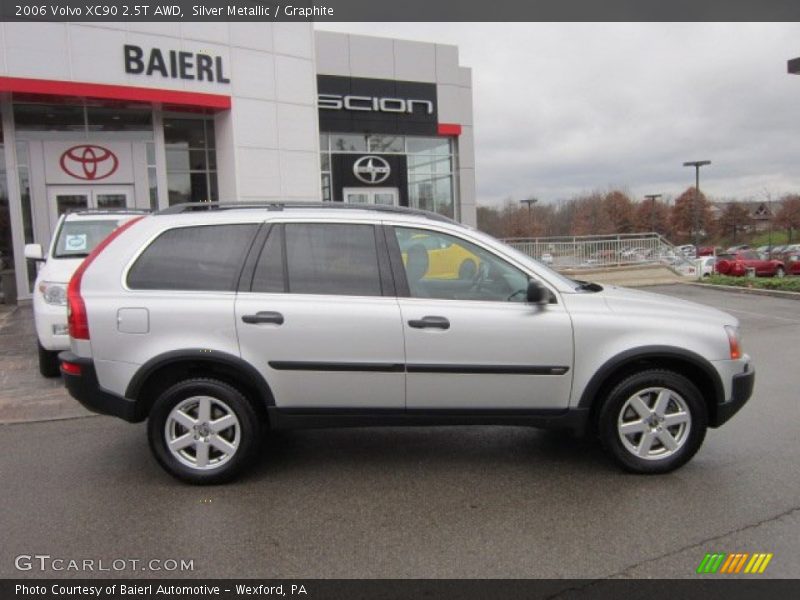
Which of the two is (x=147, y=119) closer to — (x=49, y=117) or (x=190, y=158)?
(x=190, y=158)

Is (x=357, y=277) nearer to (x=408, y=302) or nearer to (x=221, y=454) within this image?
(x=408, y=302)

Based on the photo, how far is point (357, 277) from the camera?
14.0 ft

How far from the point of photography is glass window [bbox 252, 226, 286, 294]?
13.8 ft

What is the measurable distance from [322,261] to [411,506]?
5.42 feet

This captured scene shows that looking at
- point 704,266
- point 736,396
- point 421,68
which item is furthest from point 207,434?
point 704,266

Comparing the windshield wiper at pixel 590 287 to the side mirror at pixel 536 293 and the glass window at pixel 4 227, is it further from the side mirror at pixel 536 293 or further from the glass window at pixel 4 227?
the glass window at pixel 4 227

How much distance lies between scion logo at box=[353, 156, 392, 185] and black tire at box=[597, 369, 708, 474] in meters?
19.8

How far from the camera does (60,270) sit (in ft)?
24.2

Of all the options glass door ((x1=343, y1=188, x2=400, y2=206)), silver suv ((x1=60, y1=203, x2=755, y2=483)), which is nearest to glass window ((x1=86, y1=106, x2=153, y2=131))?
glass door ((x1=343, y1=188, x2=400, y2=206))

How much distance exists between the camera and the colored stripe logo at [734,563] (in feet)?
10.4

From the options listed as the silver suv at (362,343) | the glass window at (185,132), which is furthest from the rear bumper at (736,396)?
the glass window at (185,132)

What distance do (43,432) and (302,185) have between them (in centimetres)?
1232

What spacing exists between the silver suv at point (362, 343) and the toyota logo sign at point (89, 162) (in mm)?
12696

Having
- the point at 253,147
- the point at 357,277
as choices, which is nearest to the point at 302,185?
the point at 253,147
